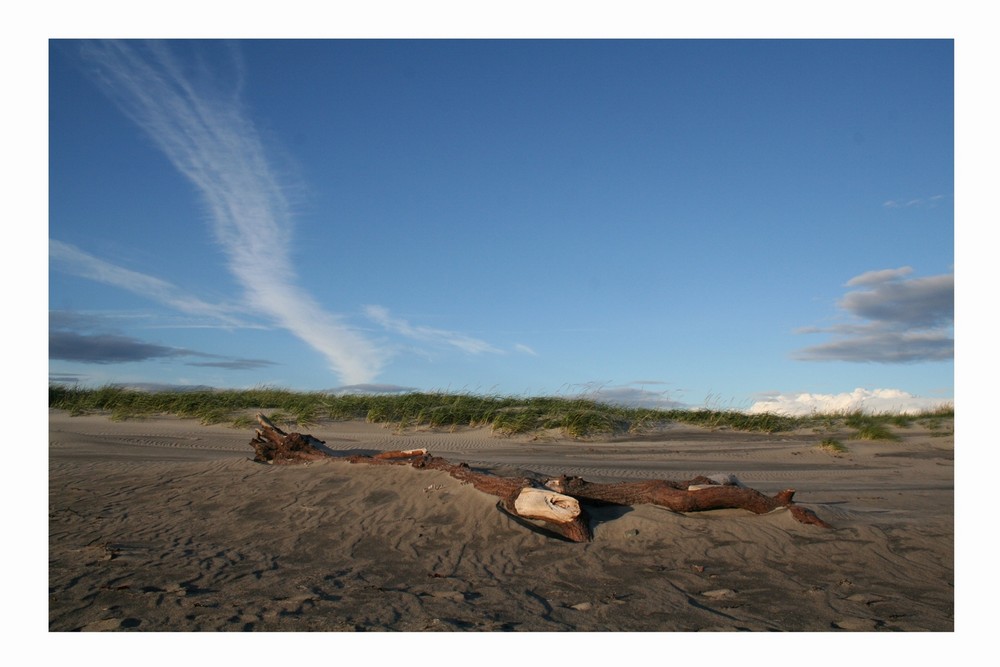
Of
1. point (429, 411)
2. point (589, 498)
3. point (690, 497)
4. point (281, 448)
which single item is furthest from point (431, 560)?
point (429, 411)

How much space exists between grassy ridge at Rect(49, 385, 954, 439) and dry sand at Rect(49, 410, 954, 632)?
25.9 ft

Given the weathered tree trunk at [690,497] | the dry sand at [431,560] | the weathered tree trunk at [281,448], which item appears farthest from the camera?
the weathered tree trunk at [281,448]

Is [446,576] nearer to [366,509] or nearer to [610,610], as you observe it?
[610,610]

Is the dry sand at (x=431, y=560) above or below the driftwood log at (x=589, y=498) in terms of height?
below

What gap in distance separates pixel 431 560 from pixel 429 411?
11.9 meters

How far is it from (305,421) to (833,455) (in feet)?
38.3

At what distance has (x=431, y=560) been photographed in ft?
18.0

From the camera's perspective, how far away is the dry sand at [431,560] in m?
4.28

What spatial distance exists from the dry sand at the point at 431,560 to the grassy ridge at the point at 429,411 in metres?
7.91

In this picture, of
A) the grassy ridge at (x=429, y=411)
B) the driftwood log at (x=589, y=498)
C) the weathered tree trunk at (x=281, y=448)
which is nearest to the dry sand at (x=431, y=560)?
the driftwood log at (x=589, y=498)

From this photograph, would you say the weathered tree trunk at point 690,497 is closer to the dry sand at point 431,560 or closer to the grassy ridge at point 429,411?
the dry sand at point 431,560

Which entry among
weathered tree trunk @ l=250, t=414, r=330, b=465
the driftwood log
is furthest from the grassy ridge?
the driftwood log

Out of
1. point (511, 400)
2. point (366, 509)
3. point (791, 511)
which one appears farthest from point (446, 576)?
point (511, 400)

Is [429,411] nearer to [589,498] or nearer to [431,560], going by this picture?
[589,498]
